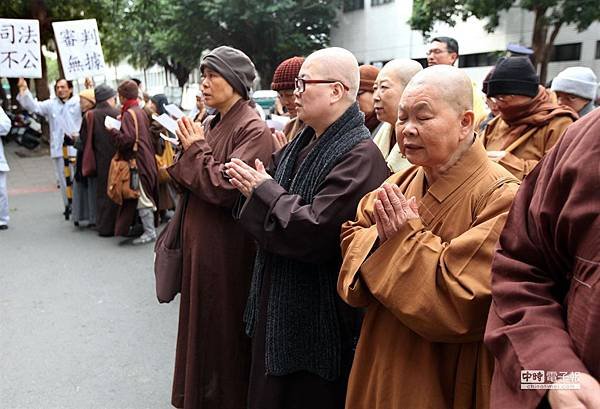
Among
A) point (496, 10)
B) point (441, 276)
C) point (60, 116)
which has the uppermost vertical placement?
point (496, 10)

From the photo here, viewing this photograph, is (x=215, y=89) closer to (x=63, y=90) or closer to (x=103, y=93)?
(x=103, y=93)

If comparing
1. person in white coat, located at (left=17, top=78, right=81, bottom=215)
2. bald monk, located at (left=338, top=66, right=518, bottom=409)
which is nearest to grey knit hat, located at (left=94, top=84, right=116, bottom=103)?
person in white coat, located at (left=17, top=78, right=81, bottom=215)

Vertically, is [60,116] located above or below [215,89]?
below

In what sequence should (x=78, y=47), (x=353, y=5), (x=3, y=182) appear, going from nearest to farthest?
(x=3, y=182) < (x=78, y=47) < (x=353, y=5)

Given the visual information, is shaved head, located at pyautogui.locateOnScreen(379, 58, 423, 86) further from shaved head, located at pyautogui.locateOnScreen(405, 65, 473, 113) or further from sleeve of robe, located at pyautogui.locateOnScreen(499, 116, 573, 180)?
shaved head, located at pyautogui.locateOnScreen(405, 65, 473, 113)

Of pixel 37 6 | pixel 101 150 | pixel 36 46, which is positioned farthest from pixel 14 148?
pixel 101 150

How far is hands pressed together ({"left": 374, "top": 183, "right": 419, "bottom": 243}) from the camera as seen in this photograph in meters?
1.58

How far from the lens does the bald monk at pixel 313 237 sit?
6.89ft

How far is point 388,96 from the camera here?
2662 mm

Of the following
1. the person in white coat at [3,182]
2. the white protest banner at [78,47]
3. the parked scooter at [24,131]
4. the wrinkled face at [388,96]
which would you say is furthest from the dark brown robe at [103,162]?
the parked scooter at [24,131]

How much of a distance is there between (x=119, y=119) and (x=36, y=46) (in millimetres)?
1778

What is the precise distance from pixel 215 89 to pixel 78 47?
16.8ft

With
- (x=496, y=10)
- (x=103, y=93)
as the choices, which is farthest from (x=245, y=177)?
(x=496, y=10)

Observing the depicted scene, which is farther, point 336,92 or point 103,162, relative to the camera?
point 103,162
